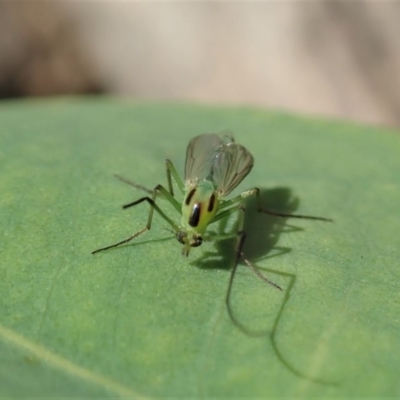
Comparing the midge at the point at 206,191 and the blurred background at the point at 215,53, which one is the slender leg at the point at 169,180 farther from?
the blurred background at the point at 215,53

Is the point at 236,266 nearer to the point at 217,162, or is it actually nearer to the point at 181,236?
the point at 181,236

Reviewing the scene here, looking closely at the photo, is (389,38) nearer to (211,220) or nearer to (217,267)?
(211,220)

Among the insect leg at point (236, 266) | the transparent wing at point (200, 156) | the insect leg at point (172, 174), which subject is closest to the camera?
the insect leg at point (236, 266)

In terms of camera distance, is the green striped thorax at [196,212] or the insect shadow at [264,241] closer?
the insect shadow at [264,241]

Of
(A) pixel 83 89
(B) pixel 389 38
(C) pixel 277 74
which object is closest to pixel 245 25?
(C) pixel 277 74

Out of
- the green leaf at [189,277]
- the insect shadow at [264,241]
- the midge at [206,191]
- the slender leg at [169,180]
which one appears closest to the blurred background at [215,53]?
the green leaf at [189,277]

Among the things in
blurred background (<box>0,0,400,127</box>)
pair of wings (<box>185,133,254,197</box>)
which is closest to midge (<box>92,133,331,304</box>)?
pair of wings (<box>185,133,254,197</box>)
